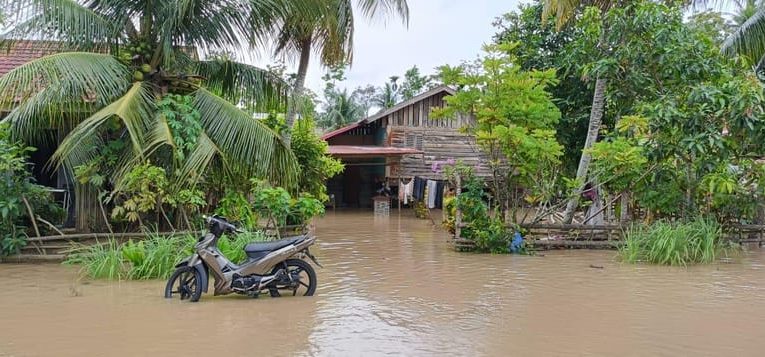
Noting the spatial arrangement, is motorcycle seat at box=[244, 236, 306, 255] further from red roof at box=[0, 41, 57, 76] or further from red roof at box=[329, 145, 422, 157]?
red roof at box=[329, 145, 422, 157]

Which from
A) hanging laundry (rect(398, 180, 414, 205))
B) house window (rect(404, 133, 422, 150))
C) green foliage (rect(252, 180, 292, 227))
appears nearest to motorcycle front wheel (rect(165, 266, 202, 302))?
green foliage (rect(252, 180, 292, 227))

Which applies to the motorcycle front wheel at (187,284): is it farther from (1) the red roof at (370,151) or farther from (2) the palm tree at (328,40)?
(1) the red roof at (370,151)

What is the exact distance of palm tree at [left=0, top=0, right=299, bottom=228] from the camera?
898 centimetres

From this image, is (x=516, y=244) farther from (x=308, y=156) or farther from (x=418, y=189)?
(x=418, y=189)

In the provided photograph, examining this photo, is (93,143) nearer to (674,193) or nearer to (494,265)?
(494,265)

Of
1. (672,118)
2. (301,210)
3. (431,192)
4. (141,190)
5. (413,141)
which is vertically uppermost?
(413,141)

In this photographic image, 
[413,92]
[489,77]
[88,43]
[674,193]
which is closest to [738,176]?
[674,193]

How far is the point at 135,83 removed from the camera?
9.83 meters

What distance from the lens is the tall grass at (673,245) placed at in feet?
33.4

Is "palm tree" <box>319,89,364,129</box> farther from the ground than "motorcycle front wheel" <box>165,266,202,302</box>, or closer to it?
farther from the ground

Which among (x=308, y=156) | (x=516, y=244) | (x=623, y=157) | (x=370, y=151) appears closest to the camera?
(x=623, y=157)

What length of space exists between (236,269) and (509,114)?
6.25 meters

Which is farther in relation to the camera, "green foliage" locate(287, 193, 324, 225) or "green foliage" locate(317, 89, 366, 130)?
"green foliage" locate(317, 89, 366, 130)

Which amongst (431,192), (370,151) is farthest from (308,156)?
(431,192)
